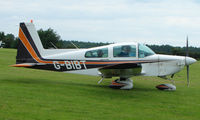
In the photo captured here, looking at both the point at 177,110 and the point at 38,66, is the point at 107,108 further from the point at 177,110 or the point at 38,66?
the point at 38,66

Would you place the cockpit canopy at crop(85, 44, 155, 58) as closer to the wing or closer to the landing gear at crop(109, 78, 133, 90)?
the wing

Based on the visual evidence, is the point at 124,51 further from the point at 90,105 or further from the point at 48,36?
the point at 48,36

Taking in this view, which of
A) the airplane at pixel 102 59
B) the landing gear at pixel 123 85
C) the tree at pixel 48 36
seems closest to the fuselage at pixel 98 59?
the airplane at pixel 102 59

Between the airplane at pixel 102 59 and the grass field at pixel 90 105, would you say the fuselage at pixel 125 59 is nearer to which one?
the airplane at pixel 102 59

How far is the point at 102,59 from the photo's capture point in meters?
11.0

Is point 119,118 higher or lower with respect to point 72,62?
lower

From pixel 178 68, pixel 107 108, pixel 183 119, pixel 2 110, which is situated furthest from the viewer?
pixel 178 68

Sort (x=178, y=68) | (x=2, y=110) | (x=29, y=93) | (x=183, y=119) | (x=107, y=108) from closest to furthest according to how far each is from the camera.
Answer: (x=2, y=110)
(x=183, y=119)
(x=107, y=108)
(x=29, y=93)
(x=178, y=68)

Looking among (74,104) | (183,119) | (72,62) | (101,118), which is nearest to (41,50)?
(72,62)

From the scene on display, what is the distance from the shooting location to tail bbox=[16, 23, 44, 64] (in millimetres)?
11484

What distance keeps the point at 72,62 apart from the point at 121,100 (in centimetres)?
359

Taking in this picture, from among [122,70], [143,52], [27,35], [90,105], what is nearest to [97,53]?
[122,70]

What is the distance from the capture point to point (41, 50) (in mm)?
11648

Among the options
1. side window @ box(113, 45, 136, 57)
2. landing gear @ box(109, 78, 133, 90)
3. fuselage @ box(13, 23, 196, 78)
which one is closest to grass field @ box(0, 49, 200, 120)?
landing gear @ box(109, 78, 133, 90)
